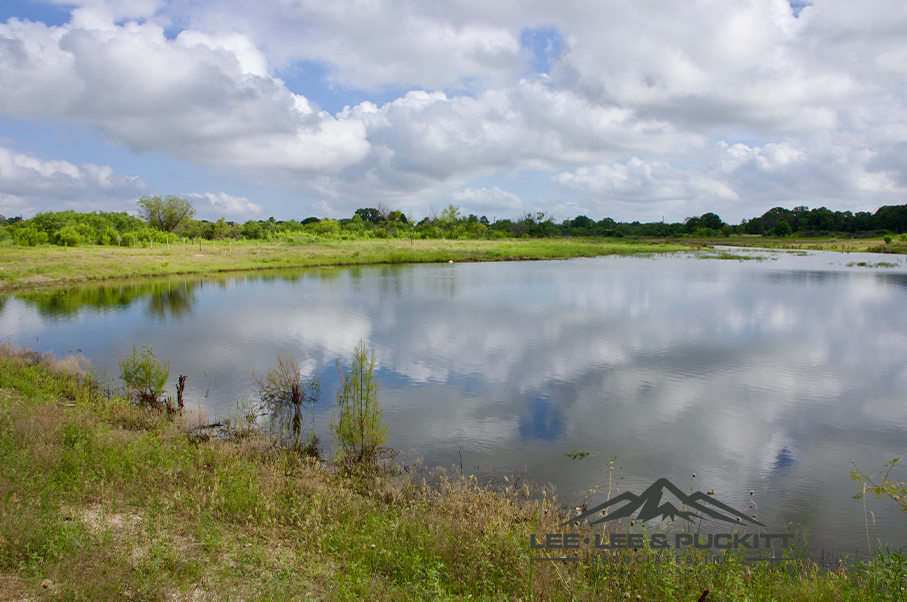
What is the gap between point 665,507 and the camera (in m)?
6.02

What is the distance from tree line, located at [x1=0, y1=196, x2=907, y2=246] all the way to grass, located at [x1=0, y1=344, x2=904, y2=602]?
188ft

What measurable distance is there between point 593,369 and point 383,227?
8821 centimetres

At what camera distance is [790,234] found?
316 ft

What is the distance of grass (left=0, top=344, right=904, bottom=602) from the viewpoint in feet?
11.5

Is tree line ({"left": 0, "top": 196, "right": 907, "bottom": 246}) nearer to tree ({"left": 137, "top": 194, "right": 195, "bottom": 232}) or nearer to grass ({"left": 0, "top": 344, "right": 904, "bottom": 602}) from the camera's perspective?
tree ({"left": 137, "top": 194, "right": 195, "bottom": 232})

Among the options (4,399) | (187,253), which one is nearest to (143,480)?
(4,399)

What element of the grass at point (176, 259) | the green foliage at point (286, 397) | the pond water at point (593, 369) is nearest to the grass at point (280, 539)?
the pond water at point (593, 369)

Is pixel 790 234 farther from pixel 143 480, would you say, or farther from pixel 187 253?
pixel 143 480

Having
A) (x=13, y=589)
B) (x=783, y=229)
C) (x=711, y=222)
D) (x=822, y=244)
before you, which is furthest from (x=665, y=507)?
(x=711, y=222)

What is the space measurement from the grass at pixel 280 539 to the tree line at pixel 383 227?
188ft

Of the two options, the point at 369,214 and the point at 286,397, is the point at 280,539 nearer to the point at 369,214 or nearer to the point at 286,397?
the point at 286,397

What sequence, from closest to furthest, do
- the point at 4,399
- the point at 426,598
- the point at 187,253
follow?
the point at 426,598, the point at 4,399, the point at 187,253

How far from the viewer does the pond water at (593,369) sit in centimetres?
695

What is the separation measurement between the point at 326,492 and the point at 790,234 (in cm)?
11355
